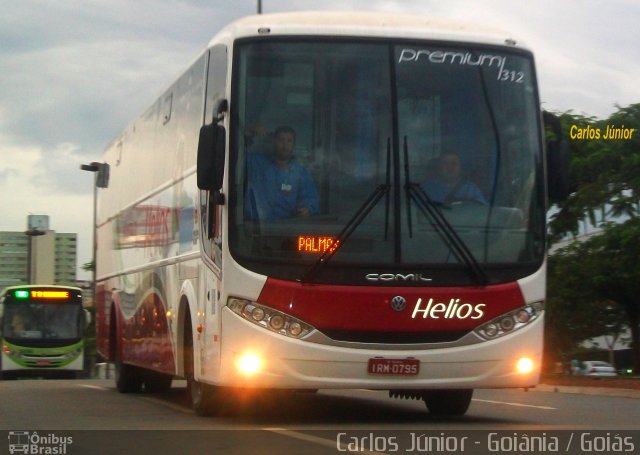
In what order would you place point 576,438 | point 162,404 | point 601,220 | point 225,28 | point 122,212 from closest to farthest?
point 576,438 < point 225,28 < point 162,404 < point 122,212 < point 601,220

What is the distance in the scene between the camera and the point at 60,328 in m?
44.9

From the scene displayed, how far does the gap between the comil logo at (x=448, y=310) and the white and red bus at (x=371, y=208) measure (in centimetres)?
2

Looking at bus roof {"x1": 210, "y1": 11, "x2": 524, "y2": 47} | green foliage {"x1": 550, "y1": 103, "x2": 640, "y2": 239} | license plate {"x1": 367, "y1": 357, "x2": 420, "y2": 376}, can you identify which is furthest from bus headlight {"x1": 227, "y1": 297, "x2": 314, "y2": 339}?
green foliage {"x1": 550, "y1": 103, "x2": 640, "y2": 239}

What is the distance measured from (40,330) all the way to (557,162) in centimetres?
3385

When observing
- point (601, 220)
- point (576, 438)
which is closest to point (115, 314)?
point (576, 438)

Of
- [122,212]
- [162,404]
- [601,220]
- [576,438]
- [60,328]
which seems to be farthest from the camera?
[60,328]

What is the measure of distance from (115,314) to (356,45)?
32.6ft

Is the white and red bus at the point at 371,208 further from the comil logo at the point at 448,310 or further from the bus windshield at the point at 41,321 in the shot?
the bus windshield at the point at 41,321

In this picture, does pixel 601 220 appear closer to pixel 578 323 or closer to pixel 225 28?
pixel 578 323

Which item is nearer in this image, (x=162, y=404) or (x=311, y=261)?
(x=311, y=261)

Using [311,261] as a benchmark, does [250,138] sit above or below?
above

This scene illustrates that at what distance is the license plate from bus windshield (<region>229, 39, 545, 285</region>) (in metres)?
0.70

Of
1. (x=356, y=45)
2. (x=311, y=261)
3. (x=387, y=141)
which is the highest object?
(x=356, y=45)

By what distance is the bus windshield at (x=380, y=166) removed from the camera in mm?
12195
